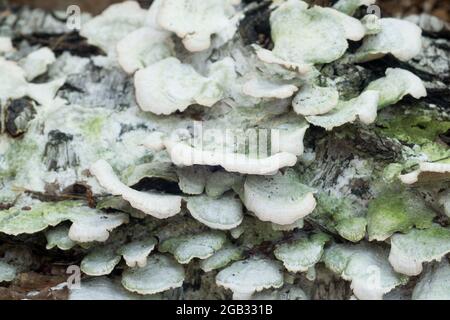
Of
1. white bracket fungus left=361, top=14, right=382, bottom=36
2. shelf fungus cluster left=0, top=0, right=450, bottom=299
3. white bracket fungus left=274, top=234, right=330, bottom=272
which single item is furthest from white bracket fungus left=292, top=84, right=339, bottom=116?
white bracket fungus left=274, top=234, right=330, bottom=272

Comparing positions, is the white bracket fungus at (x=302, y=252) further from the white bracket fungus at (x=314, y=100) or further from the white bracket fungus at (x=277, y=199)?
the white bracket fungus at (x=314, y=100)

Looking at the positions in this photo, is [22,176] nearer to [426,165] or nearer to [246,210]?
[246,210]

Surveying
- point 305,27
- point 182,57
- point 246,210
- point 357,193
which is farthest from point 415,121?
point 182,57

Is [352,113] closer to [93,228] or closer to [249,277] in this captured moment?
[249,277]

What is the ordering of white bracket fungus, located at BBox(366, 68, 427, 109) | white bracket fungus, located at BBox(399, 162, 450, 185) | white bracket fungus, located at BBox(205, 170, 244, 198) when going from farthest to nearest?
white bracket fungus, located at BBox(366, 68, 427, 109), white bracket fungus, located at BBox(205, 170, 244, 198), white bracket fungus, located at BBox(399, 162, 450, 185)

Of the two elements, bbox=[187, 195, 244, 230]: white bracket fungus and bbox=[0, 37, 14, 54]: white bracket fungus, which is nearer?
bbox=[187, 195, 244, 230]: white bracket fungus

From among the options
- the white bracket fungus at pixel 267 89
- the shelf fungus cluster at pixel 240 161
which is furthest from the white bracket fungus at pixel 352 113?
the white bracket fungus at pixel 267 89

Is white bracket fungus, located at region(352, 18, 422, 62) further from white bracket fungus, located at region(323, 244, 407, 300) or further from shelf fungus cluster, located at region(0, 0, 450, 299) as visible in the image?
white bracket fungus, located at region(323, 244, 407, 300)

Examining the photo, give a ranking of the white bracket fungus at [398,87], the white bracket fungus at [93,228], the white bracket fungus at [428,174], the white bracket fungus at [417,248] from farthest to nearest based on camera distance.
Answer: the white bracket fungus at [398,87]
the white bracket fungus at [93,228]
the white bracket fungus at [417,248]
the white bracket fungus at [428,174]
